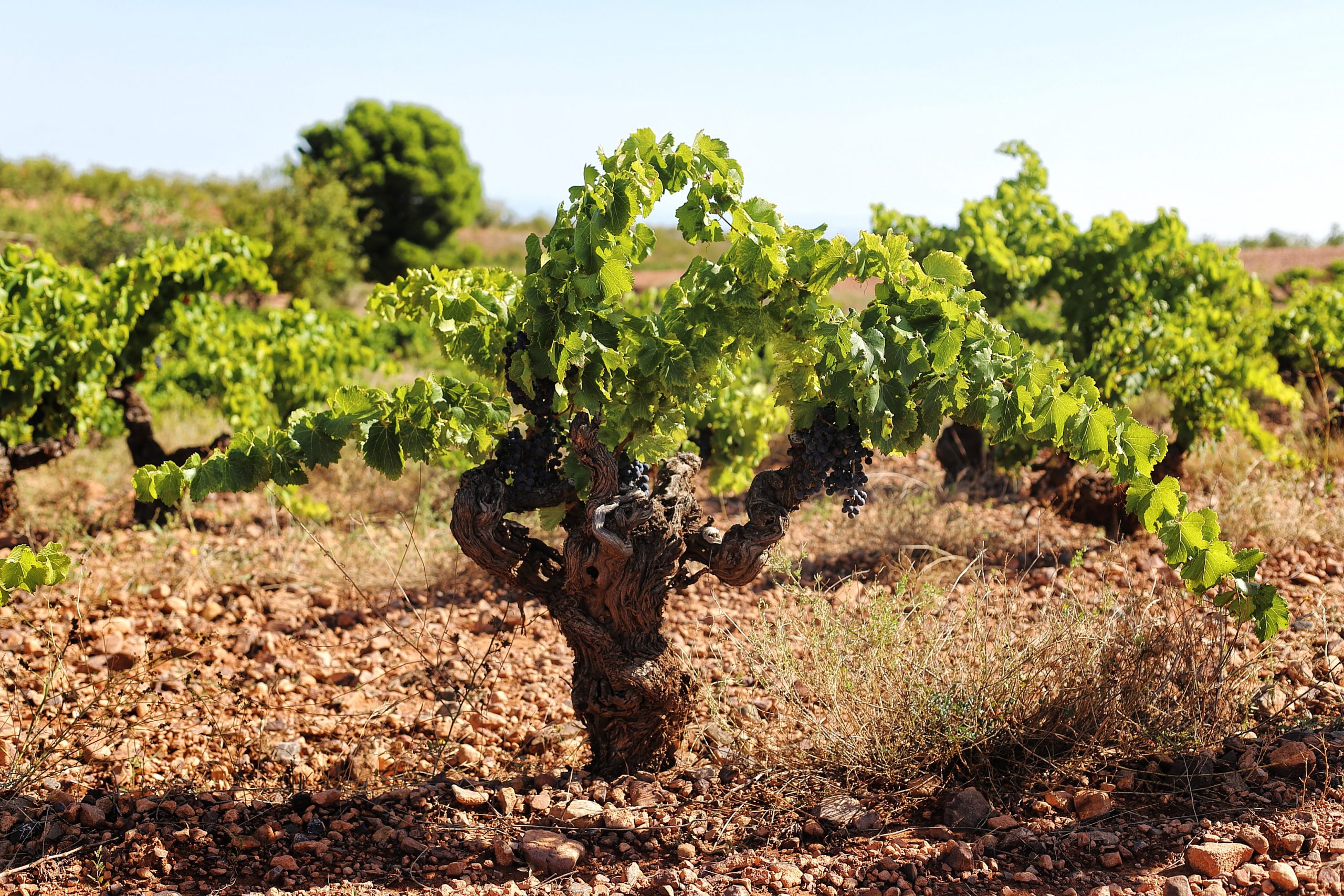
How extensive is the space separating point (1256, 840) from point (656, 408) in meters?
1.84

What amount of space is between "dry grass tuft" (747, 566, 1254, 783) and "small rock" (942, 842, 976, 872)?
1.11 ft

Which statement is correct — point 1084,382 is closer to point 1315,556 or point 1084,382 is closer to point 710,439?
point 710,439

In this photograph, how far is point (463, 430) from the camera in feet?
9.04

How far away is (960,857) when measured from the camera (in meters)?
2.52

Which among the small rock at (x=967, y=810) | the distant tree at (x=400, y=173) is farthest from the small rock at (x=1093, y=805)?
the distant tree at (x=400, y=173)

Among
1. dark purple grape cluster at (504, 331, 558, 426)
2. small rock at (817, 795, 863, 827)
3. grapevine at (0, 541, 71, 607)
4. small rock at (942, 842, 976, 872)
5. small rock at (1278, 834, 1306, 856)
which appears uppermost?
dark purple grape cluster at (504, 331, 558, 426)

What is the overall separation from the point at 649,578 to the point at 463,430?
674 millimetres

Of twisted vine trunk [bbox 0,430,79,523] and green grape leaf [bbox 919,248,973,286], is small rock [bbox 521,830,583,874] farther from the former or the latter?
twisted vine trunk [bbox 0,430,79,523]

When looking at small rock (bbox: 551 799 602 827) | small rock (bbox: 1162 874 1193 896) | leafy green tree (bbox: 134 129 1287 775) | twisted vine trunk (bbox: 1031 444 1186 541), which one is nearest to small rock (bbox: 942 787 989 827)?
small rock (bbox: 1162 874 1193 896)

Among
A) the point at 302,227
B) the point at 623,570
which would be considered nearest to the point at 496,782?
the point at 623,570

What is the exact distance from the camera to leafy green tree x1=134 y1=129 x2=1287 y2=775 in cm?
260

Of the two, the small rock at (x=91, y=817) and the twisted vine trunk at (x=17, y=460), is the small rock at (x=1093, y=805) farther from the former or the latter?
the twisted vine trunk at (x=17, y=460)

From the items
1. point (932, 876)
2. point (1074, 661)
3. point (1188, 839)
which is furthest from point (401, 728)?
point (1188, 839)

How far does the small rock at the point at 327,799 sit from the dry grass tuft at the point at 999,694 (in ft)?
3.99
